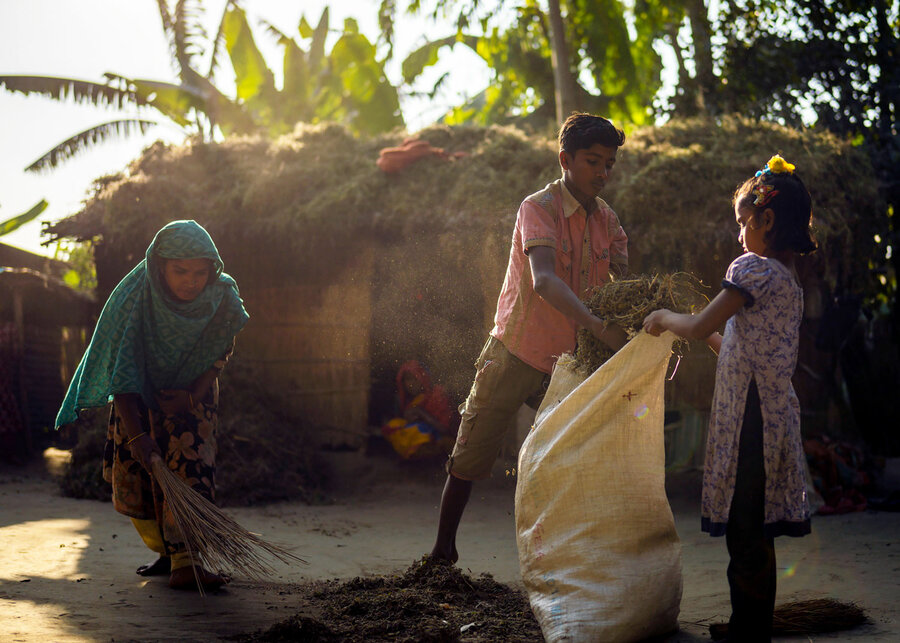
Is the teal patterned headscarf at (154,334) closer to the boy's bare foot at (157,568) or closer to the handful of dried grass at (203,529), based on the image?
the handful of dried grass at (203,529)

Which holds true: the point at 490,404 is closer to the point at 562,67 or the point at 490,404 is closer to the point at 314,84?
the point at 562,67

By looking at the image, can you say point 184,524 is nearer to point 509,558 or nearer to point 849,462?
point 509,558

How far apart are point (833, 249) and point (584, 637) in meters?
5.04

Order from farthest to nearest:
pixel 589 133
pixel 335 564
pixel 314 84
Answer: pixel 314 84
pixel 335 564
pixel 589 133

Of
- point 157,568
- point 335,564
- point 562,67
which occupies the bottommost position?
point 335,564

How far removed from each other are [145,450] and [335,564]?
1334 mm

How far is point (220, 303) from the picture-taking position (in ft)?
11.8

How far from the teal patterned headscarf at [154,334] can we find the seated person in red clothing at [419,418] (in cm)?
350

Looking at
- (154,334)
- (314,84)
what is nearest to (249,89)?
(314,84)

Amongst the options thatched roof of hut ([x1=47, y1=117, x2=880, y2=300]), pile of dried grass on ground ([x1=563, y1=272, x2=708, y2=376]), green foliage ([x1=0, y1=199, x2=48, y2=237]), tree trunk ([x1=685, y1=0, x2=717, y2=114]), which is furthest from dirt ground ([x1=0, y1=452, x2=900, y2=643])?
green foliage ([x1=0, y1=199, x2=48, y2=237])

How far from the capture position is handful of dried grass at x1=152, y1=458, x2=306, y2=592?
3.07 m

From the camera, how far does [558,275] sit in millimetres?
3023

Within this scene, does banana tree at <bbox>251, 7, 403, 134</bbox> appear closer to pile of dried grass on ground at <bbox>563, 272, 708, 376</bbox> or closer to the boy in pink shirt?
the boy in pink shirt

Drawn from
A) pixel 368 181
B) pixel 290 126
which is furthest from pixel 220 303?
pixel 290 126
